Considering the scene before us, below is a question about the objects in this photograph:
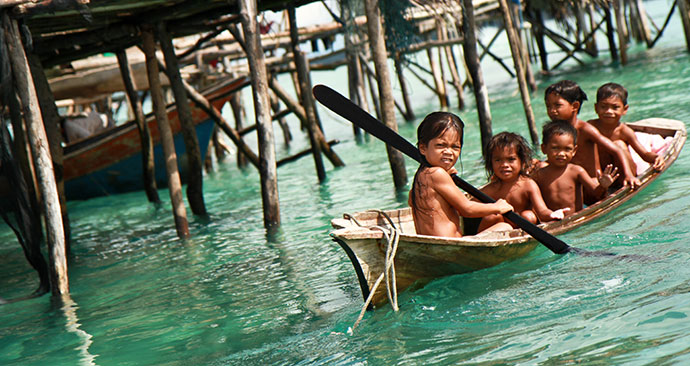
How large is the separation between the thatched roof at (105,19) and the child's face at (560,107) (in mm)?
3144

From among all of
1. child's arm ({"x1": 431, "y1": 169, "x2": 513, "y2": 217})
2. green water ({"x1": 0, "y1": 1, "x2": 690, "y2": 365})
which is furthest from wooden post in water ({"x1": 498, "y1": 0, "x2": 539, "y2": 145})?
child's arm ({"x1": 431, "y1": 169, "x2": 513, "y2": 217})

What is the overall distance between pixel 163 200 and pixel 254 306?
6.78 m

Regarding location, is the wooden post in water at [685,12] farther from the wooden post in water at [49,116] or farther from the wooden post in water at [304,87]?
the wooden post in water at [49,116]

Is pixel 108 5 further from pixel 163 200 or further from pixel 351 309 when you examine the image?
pixel 163 200

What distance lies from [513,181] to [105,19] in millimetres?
4612

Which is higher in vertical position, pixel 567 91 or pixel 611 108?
pixel 567 91

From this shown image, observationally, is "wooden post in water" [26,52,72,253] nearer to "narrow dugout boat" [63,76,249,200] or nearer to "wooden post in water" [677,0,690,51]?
"narrow dugout boat" [63,76,249,200]

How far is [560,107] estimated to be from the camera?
6.55 m

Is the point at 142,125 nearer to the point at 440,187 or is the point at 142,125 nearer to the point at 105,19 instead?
the point at 105,19

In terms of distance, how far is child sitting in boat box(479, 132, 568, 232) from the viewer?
560cm

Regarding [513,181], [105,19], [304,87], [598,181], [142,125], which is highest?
[105,19]

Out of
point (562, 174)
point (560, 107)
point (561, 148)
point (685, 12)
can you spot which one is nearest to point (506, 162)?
point (561, 148)

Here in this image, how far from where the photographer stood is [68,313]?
5.92 metres

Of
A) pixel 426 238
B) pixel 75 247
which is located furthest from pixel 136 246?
pixel 426 238
